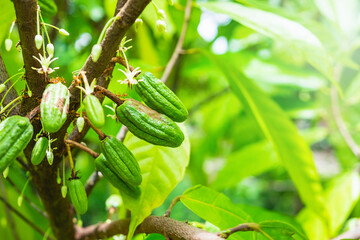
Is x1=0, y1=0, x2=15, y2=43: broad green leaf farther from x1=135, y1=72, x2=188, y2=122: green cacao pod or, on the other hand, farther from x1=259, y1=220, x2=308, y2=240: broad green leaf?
x1=259, y1=220, x2=308, y2=240: broad green leaf

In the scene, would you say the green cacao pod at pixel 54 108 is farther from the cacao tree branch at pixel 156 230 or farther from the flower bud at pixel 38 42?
the cacao tree branch at pixel 156 230

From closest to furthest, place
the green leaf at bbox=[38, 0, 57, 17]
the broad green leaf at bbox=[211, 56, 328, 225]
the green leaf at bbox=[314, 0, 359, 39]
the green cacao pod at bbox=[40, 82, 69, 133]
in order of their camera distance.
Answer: the green cacao pod at bbox=[40, 82, 69, 133], the green leaf at bbox=[38, 0, 57, 17], the broad green leaf at bbox=[211, 56, 328, 225], the green leaf at bbox=[314, 0, 359, 39]

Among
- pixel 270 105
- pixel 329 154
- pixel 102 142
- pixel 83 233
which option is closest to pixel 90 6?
pixel 270 105

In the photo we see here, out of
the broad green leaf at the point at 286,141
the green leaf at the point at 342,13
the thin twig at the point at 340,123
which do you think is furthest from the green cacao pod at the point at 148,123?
the green leaf at the point at 342,13

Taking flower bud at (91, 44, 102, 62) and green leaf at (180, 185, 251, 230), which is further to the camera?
green leaf at (180, 185, 251, 230)

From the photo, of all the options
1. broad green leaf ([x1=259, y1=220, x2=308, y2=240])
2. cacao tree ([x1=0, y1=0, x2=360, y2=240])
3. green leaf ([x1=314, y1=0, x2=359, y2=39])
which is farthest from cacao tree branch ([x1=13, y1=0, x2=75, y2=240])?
green leaf ([x1=314, y1=0, x2=359, y2=39])
